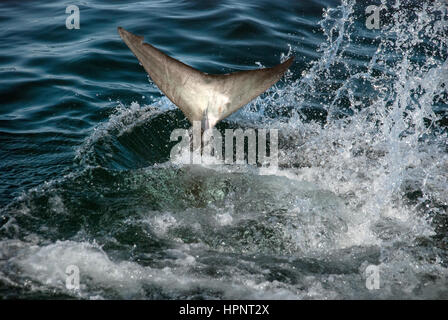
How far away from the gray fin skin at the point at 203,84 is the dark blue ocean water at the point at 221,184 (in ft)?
2.86

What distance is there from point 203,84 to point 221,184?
3.64 feet

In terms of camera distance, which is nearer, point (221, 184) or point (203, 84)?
point (203, 84)

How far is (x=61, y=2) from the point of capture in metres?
11.6

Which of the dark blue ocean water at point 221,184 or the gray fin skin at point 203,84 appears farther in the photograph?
the gray fin skin at point 203,84

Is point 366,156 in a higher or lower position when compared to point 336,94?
lower

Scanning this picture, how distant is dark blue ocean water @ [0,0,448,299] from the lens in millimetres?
3799

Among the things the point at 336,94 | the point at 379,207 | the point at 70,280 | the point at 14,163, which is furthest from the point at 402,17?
the point at 70,280

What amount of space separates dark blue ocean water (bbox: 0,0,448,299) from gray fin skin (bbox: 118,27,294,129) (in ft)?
2.86

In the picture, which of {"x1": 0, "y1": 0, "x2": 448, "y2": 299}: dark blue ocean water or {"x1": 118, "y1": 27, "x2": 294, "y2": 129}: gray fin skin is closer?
{"x1": 0, "y1": 0, "x2": 448, "y2": 299}: dark blue ocean water

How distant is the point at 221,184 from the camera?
4953 mm

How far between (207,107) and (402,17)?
24.0 ft

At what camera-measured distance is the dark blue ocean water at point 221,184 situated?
3.80 metres

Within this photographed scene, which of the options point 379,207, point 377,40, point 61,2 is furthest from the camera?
point 61,2
